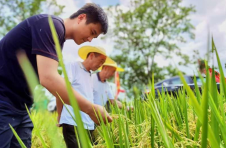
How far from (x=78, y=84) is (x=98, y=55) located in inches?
17.7

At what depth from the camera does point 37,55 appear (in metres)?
1.08

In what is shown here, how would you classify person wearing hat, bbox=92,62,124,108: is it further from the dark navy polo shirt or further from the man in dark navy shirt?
the dark navy polo shirt

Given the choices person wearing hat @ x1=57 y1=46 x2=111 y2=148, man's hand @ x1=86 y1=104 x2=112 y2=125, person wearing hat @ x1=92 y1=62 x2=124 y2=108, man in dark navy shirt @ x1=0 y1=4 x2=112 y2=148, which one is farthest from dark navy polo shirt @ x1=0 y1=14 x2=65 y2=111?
person wearing hat @ x1=92 y1=62 x2=124 y2=108

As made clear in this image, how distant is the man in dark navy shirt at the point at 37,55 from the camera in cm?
106

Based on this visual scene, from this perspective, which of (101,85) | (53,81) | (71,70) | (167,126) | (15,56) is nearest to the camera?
(167,126)

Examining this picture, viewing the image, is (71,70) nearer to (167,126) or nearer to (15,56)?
(15,56)

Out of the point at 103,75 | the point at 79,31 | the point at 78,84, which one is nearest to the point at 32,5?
the point at 103,75

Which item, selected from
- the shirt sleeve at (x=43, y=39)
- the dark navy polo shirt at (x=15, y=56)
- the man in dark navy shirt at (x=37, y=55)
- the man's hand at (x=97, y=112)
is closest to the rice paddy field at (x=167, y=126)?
the man's hand at (x=97, y=112)

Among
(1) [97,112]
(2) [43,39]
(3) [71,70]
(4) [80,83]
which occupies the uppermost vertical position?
(2) [43,39]

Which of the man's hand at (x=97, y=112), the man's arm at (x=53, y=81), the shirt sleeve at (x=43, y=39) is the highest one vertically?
the shirt sleeve at (x=43, y=39)

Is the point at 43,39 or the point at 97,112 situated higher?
the point at 43,39

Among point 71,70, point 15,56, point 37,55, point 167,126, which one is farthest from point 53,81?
point 71,70

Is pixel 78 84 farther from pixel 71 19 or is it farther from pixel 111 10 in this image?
pixel 111 10

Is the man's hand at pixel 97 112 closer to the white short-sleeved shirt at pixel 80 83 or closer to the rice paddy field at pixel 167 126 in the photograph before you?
the rice paddy field at pixel 167 126
